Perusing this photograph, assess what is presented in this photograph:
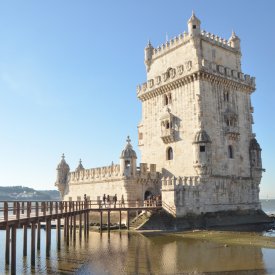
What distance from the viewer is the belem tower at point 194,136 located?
39594 millimetres

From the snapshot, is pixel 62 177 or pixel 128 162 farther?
pixel 62 177

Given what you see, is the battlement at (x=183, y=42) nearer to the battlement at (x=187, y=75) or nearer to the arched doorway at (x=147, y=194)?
the battlement at (x=187, y=75)

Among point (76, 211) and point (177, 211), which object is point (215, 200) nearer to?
Answer: point (177, 211)

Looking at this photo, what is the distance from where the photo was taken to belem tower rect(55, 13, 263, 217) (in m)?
39.6

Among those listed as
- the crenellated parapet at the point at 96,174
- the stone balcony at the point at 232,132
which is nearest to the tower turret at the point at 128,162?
the crenellated parapet at the point at 96,174

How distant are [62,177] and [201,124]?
81.9 feet

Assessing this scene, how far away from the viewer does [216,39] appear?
45.8m

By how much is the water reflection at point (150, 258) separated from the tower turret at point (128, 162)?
460 inches

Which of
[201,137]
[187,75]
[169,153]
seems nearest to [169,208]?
[201,137]

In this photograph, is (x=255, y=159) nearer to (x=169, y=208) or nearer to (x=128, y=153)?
(x=169, y=208)

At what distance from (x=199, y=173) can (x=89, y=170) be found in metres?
17.0

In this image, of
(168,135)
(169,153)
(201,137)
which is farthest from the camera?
(169,153)

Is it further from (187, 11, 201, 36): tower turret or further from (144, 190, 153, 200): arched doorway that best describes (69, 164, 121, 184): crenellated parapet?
(187, 11, 201, 36): tower turret

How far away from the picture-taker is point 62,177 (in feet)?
184
